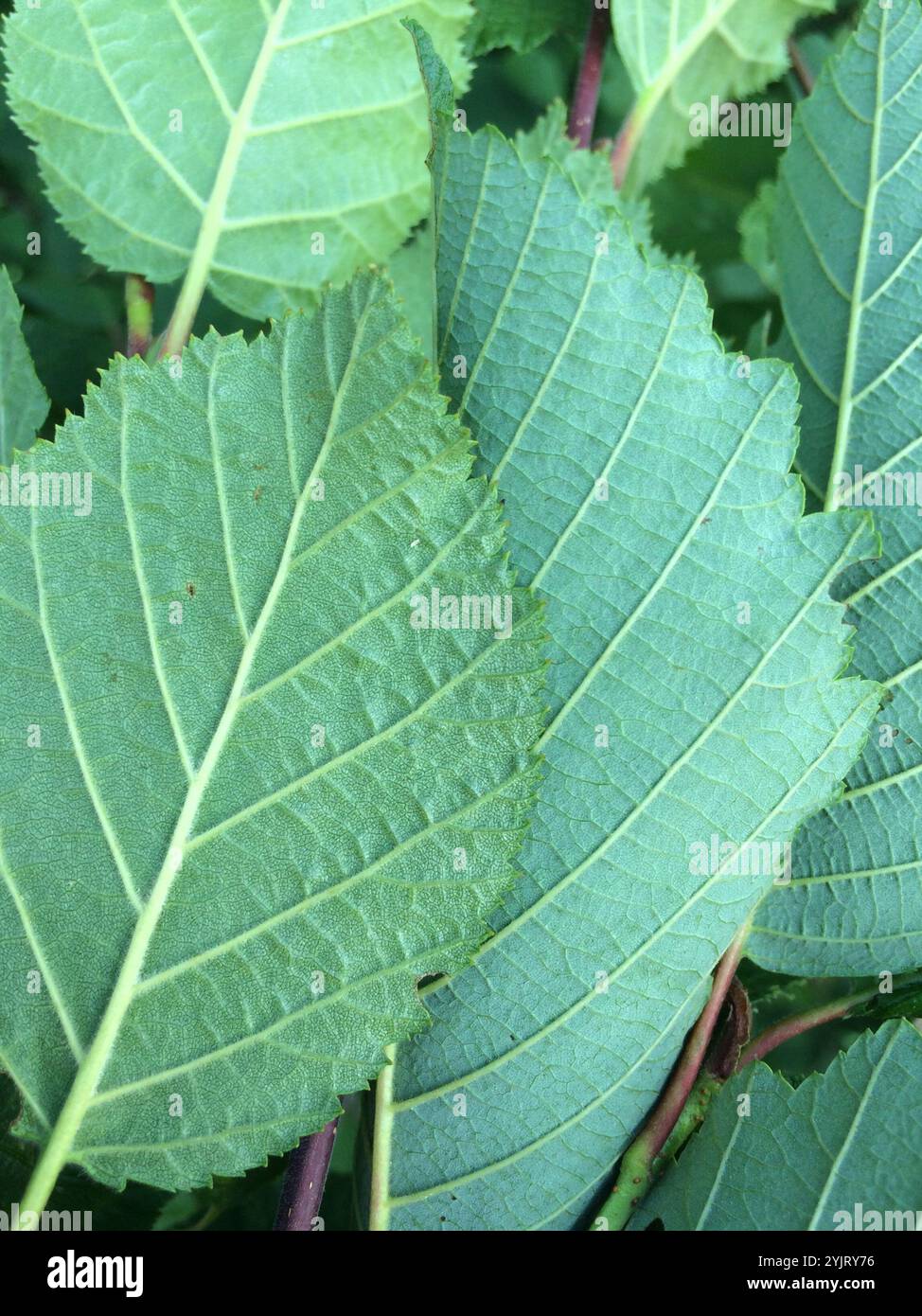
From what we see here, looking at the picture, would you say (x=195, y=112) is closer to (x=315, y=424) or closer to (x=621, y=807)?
(x=315, y=424)

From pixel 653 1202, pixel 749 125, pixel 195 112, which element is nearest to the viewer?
pixel 653 1202

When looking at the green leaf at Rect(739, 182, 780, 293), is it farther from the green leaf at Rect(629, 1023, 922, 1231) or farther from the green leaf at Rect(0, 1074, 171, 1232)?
the green leaf at Rect(0, 1074, 171, 1232)

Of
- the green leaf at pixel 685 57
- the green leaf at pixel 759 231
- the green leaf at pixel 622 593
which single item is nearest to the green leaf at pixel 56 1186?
the green leaf at pixel 622 593

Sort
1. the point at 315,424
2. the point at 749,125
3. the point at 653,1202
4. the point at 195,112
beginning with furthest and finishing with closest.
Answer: the point at 749,125
the point at 195,112
the point at 653,1202
the point at 315,424

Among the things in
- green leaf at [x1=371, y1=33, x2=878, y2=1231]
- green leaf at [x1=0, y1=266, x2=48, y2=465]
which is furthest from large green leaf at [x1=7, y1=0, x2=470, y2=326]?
green leaf at [x1=371, y1=33, x2=878, y2=1231]

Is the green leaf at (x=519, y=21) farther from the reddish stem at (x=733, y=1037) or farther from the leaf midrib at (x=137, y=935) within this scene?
the reddish stem at (x=733, y=1037)

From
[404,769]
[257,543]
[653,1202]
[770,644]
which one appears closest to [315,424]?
[257,543]
